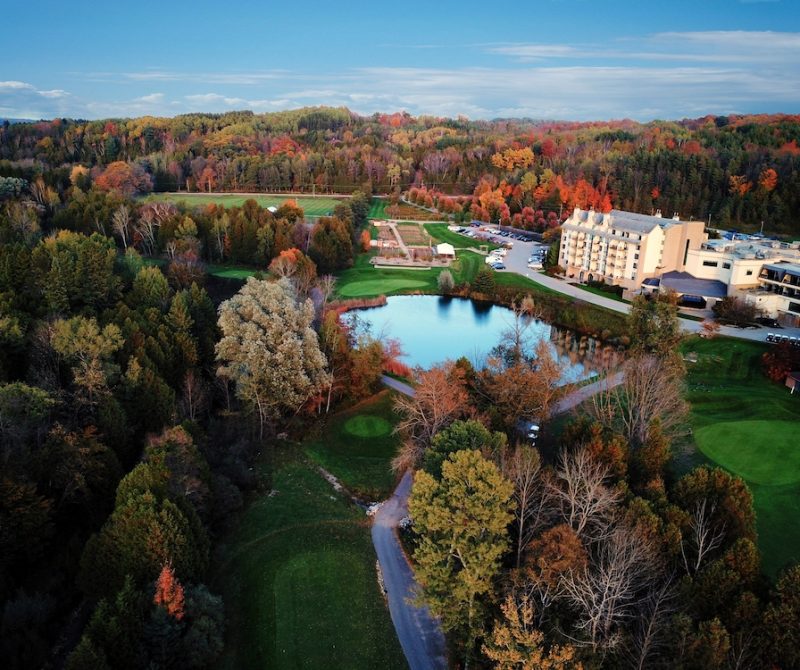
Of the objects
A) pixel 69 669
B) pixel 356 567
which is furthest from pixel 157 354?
pixel 69 669

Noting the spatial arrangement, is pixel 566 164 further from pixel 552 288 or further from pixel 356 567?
pixel 356 567

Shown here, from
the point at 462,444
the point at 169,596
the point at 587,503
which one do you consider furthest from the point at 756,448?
the point at 169,596

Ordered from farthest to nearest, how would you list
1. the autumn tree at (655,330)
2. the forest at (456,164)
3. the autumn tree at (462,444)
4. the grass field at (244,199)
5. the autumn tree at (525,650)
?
the grass field at (244,199) → the forest at (456,164) → the autumn tree at (655,330) → the autumn tree at (462,444) → the autumn tree at (525,650)

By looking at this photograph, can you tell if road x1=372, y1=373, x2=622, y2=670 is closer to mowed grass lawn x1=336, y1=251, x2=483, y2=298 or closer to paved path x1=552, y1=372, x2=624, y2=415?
paved path x1=552, y1=372, x2=624, y2=415

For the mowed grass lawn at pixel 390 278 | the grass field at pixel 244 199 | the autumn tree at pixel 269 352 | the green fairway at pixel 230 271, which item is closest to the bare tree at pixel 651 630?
the autumn tree at pixel 269 352

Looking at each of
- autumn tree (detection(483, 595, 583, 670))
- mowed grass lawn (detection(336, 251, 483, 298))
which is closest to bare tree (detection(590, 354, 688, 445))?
autumn tree (detection(483, 595, 583, 670))

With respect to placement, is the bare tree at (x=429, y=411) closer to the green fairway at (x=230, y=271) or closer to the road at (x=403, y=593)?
the road at (x=403, y=593)
